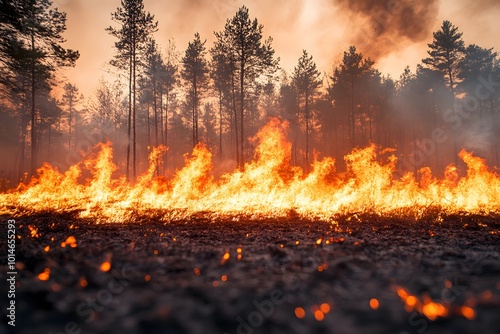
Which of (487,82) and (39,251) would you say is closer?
(39,251)

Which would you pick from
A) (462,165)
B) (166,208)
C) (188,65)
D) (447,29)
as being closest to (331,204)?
(166,208)

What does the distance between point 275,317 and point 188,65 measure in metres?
29.8

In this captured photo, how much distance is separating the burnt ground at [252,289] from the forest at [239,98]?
16.9m

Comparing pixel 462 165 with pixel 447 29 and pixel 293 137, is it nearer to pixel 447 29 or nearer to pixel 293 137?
pixel 447 29

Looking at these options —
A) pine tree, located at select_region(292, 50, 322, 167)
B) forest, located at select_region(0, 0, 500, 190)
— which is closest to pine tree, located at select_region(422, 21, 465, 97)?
forest, located at select_region(0, 0, 500, 190)

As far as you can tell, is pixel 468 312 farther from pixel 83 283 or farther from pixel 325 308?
pixel 83 283

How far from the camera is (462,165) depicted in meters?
35.8

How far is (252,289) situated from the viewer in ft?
9.61

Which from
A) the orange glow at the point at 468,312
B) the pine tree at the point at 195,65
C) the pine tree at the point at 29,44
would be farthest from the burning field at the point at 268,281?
the pine tree at the point at 195,65

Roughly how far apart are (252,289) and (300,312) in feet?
2.01

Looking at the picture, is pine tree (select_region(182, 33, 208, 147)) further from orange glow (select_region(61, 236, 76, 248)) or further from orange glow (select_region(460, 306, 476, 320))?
orange glow (select_region(460, 306, 476, 320))

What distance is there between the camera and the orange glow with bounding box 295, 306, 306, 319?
2.47m

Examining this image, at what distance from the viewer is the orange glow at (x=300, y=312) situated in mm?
2471

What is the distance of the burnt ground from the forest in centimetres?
1690
